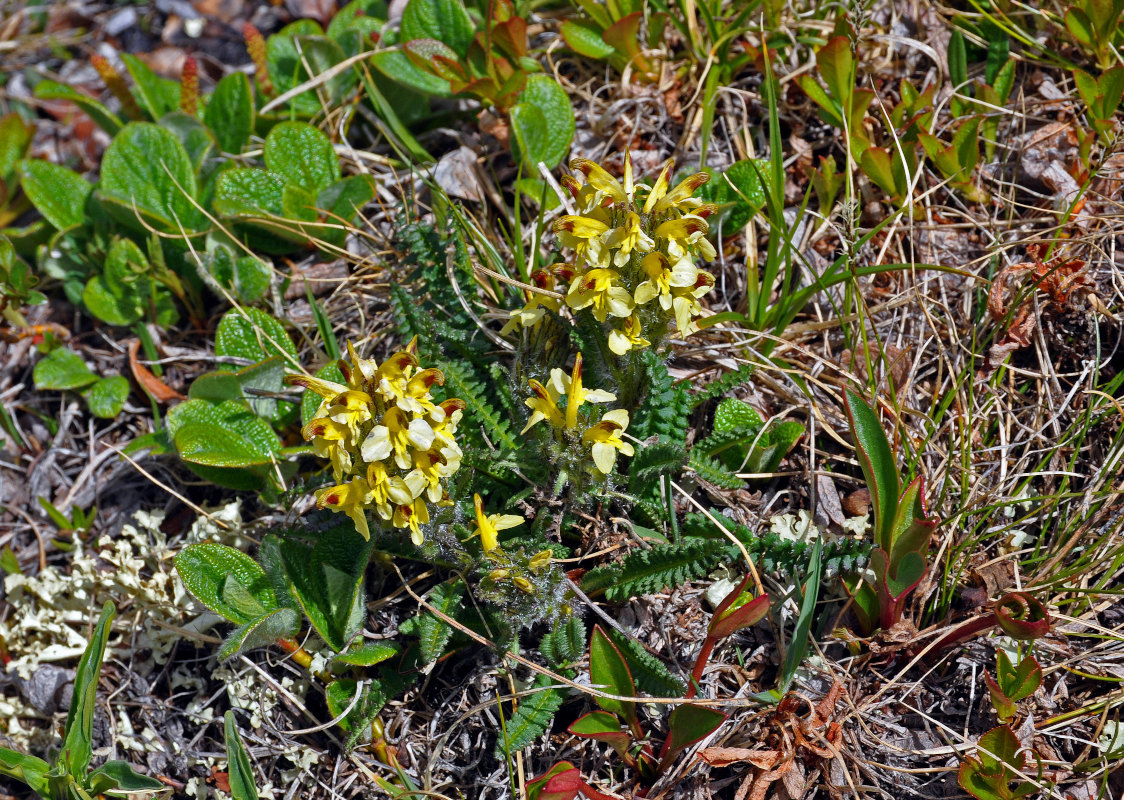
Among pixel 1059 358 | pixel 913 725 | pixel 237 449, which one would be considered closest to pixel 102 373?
pixel 237 449

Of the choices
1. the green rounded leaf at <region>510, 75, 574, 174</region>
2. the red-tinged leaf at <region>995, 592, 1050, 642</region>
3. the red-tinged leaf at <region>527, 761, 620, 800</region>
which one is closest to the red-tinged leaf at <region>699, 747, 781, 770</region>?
the red-tinged leaf at <region>527, 761, 620, 800</region>

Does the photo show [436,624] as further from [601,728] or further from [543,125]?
[543,125]

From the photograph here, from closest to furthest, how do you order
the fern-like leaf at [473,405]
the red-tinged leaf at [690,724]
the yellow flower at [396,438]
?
the yellow flower at [396,438] → the red-tinged leaf at [690,724] → the fern-like leaf at [473,405]

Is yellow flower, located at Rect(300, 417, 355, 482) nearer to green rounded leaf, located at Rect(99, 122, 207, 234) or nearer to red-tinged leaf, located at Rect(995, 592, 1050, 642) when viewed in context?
red-tinged leaf, located at Rect(995, 592, 1050, 642)

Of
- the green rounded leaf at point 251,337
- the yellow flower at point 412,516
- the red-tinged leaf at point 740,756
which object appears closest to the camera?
the yellow flower at point 412,516

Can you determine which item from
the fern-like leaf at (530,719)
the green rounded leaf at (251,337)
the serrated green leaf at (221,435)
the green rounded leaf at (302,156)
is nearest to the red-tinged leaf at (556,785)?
the fern-like leaf at (530,719)

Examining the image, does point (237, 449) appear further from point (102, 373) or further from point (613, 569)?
point (613, 569)

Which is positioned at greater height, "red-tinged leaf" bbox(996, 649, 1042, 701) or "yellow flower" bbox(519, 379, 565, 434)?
"yellow flower" bbox(519, 379, 565, 434)

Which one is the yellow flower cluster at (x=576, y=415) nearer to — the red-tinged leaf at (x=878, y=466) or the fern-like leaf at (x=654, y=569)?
the fern-like leaf at (x=654, y=569)
